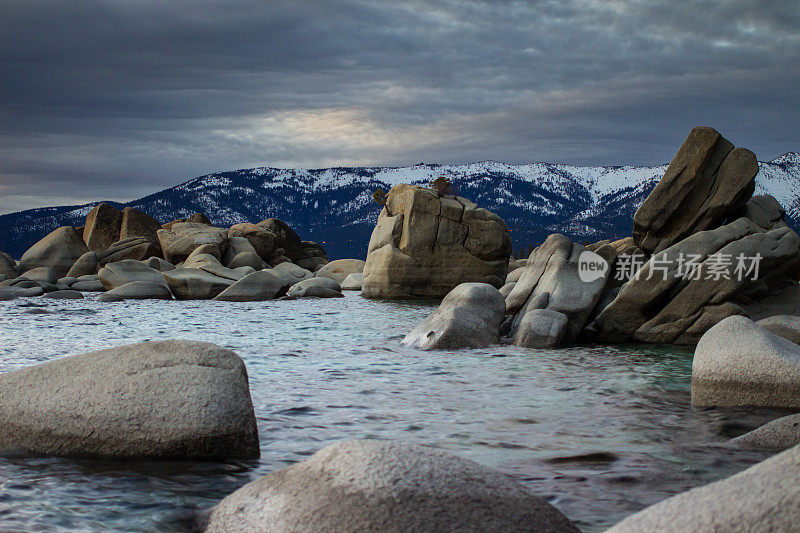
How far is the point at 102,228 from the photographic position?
1898 inches

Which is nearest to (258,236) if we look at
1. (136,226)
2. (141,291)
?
(136,226)

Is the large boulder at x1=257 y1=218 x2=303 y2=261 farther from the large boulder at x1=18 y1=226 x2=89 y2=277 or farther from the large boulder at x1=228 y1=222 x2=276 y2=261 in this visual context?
the large boulder at x1=18 y1=226 x2=89 y2=277

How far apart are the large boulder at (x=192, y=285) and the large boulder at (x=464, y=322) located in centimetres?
1669

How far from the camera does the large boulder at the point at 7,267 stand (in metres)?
40.9

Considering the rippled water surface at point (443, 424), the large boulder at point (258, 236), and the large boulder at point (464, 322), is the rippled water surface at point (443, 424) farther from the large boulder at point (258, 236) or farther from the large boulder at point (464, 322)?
the large boulder at point (258, 236)

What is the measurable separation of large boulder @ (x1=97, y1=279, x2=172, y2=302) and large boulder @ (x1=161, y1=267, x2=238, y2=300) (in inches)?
16.1

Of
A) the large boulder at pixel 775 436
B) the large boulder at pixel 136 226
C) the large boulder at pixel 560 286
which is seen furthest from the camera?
the large boulder at pixel 136 226

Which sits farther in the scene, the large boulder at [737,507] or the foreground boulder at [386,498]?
the foreground boulder at [386,498]

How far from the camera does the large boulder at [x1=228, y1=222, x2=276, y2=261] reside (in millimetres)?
46719

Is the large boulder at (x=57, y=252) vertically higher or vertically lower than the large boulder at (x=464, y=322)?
higher

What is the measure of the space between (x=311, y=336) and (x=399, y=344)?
2760mm

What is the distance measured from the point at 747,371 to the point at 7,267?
141ft

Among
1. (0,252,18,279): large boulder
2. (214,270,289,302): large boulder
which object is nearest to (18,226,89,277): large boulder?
(0,252,18,279): large boulder

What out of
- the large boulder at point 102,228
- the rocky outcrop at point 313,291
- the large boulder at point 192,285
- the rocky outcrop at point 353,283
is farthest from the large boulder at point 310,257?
the large boulder at point 192,285
